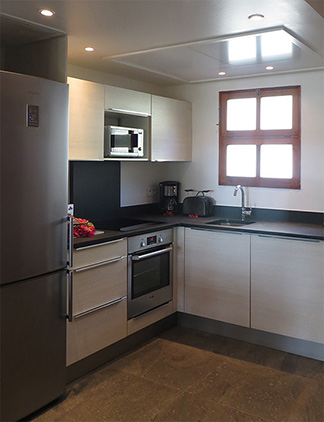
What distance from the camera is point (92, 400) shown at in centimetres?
283

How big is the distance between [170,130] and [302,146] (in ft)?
4.01

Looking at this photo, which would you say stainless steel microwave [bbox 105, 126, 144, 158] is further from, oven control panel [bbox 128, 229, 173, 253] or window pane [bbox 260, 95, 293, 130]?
window pane [bbox 260, 95, 293, 130]

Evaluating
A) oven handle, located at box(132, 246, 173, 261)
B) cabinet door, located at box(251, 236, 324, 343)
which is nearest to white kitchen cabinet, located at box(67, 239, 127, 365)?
oven handle, located at box(132, 246, 173, 261)

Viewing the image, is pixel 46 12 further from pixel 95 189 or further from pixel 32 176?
pixel 95 189

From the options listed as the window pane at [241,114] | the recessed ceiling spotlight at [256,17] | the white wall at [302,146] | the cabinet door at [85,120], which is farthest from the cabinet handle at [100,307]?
the recessed ceiling spotlight at [256,17]

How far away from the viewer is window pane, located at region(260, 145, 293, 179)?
4.11 m

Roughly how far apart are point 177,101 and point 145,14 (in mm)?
1899

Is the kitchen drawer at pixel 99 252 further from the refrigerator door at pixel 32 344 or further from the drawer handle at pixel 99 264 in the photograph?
the refrigerator door at pixel 32 344

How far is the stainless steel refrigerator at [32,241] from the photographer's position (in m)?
2.43

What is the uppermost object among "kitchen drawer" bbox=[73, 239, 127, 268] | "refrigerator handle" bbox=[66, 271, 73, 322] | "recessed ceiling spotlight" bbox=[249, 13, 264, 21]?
"recessed ceiling spotlight" bbox=[249, 13, 264, 21]

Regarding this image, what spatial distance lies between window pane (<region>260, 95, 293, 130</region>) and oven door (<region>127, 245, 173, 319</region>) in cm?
146

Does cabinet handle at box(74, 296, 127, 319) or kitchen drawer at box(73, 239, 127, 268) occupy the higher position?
kitchen drawer at box(73, 239, 127, 268)

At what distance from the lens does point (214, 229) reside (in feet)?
12.6

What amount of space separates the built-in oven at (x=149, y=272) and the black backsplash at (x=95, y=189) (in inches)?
22.8
